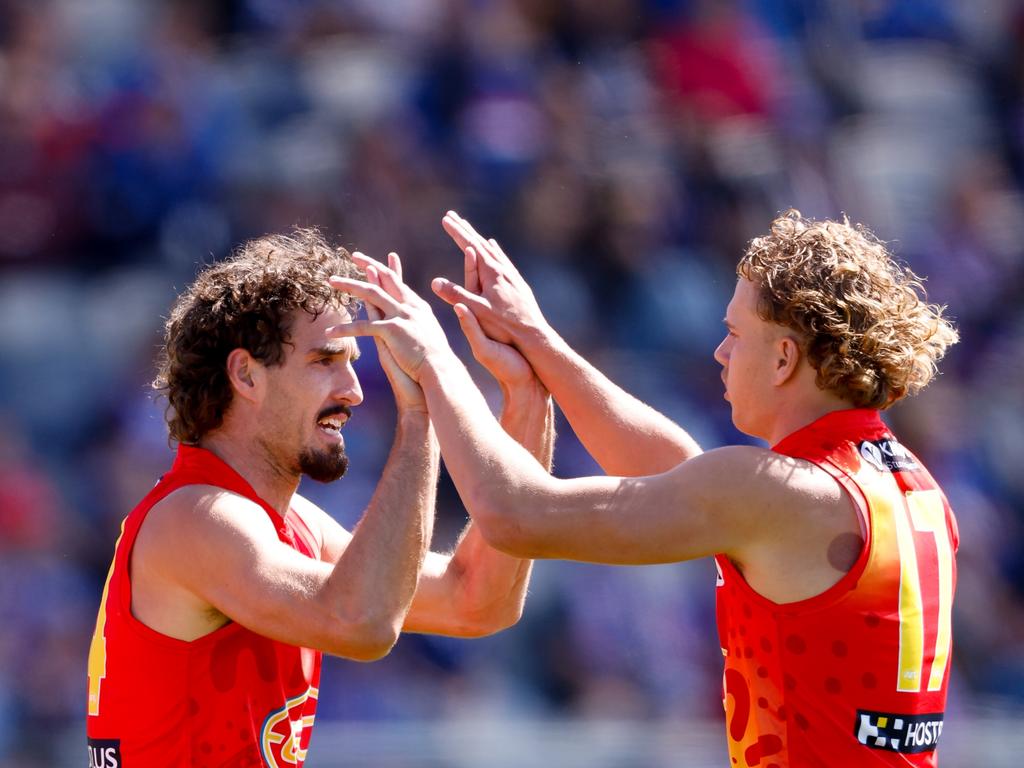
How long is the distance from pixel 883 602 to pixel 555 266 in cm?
659

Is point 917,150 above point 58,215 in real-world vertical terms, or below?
above

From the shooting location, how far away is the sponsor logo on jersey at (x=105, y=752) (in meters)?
4.10

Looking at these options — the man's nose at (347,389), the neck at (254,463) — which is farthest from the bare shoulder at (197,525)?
the man's nose at (347,389)

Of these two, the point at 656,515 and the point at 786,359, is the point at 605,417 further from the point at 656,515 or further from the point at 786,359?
the point at 656,515

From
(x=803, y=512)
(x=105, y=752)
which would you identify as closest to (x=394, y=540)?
(x=105, y=752)

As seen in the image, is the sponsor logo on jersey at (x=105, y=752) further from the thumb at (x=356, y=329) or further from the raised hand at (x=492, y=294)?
the raised hand at (x=492, y=294)

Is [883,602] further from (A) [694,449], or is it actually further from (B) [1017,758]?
(B) [1017,758]

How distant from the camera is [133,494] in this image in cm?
882

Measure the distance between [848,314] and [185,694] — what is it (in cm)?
206

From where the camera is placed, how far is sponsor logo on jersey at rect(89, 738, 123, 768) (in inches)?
161

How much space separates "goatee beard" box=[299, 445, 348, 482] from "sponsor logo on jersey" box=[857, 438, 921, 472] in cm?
158

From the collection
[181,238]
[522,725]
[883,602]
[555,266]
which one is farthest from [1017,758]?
[181,238]

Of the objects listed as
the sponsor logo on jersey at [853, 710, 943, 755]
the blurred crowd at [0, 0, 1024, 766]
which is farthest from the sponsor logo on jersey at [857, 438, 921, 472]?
the blurred crowd at [0, 0, 1024, 766]

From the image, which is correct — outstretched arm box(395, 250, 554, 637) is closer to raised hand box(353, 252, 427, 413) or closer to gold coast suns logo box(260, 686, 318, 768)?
raised hand box(353, 252, 427, 413)
